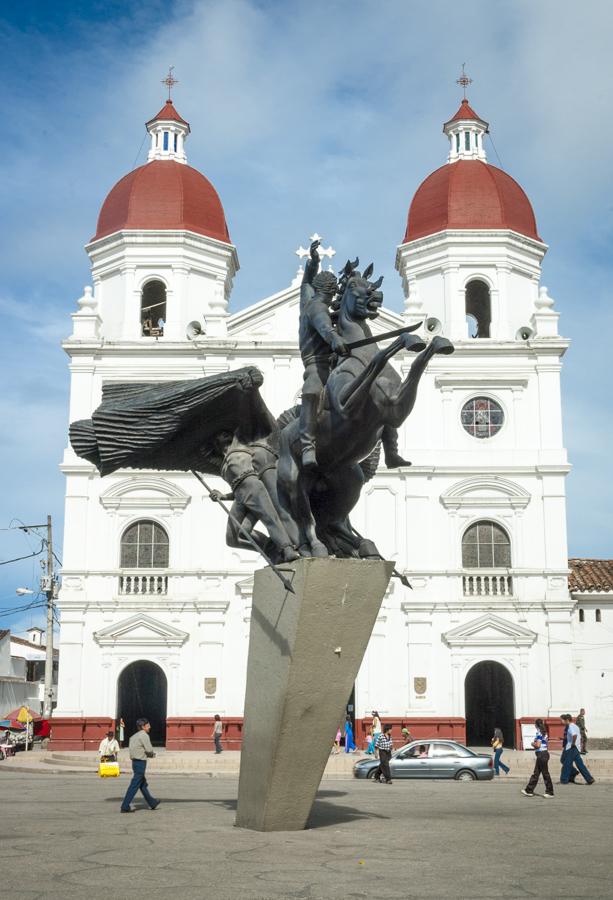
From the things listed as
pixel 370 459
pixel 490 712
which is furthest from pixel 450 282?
pixel 370 459

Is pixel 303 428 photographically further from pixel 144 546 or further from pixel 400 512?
pixel 144 546

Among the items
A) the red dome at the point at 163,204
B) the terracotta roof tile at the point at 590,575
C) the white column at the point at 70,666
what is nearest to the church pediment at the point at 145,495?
the white column at the point at 70,666

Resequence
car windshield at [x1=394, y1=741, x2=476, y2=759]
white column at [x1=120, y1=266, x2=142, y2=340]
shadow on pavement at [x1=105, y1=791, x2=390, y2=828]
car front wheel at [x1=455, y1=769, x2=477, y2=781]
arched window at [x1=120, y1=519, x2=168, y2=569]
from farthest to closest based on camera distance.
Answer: white column at [x1=120, y1=266, x2=142, y2=340] → arched window at [x1=120, y1=519, x2=168, y2=569] → car windshield at [x1=394, y1=741, x2=476, y2=759] → car front wheel at [x1=455, y1=769, x2=477, y2=781] → shadow on pavement at [x1=105, y1=791, x2=390, y2=828]

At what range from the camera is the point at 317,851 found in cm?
911

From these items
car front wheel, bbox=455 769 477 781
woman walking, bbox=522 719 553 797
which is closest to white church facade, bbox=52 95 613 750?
car front wheel, bbox=455 769 477 781

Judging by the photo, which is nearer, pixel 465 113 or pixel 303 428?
pixel 303 428

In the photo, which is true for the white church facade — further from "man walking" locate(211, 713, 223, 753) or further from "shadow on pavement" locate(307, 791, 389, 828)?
"shadow on pavement" locate(307, 791, 389, 828)

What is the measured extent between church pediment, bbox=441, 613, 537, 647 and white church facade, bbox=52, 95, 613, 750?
6 cm

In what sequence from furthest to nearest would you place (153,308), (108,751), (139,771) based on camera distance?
1. (153,308)
2. (108,751)
3. (139,771)

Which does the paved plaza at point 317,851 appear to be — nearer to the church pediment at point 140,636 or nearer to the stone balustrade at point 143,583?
the church pediment at point 140,636

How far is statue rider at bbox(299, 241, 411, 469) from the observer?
10.8m

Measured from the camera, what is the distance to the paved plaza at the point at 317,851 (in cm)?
755

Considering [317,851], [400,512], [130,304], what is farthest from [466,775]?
[130,304]

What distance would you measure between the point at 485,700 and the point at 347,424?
79.2 ft
